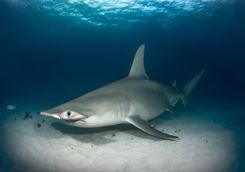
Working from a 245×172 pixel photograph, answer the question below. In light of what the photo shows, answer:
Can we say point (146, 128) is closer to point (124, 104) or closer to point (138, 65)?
point (124, 104)

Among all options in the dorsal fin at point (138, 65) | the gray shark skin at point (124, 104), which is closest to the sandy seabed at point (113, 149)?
the gray shark skin at point (124, 104)

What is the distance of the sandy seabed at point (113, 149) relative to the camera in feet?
17.7

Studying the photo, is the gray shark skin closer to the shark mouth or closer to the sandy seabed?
the shark mouth

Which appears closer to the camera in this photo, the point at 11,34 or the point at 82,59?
the point at 11,34

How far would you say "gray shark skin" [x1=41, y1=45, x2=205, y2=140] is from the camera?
5.41m

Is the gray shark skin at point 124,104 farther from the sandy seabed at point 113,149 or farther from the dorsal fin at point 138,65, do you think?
the sandy seabed at point 113,149

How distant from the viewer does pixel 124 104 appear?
6.71m

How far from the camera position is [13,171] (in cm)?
493

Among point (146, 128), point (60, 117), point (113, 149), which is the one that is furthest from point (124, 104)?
point (60, 117)

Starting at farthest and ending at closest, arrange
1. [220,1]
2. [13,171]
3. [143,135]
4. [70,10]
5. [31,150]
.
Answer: [70,10], [220,1], [143,135], [31,150], [13,171]

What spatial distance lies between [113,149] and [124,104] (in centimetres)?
113

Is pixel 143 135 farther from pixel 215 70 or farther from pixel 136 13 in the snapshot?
pixel 215 70

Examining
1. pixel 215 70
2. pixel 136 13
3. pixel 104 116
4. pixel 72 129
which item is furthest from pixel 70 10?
pixel 215 70

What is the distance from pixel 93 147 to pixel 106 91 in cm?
143
